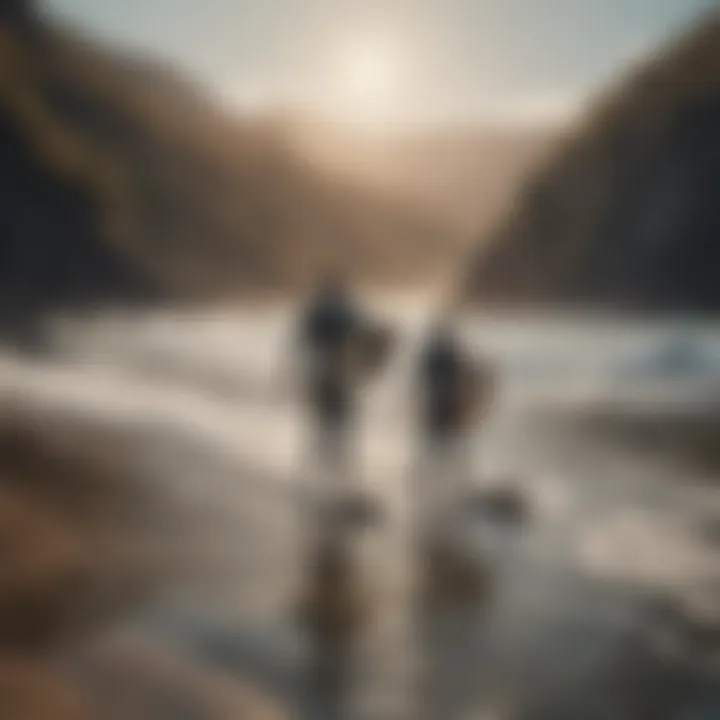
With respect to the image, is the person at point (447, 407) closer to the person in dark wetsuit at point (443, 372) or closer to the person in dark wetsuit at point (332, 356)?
the person in dark wetsuit at point (443, 372)

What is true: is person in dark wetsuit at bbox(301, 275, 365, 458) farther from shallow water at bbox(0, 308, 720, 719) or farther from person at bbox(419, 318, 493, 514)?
person at bbox(419, 318, 493, 514)

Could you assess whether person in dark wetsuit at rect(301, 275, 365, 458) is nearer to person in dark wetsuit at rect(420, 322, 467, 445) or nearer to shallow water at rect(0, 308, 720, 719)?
shallow water at rect(0, 308, 720, 719)

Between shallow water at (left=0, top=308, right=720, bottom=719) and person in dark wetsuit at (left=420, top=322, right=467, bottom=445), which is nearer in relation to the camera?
shallow water at (left=0, top=308, right=720, bottom=719)

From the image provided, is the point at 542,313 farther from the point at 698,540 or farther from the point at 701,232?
the point at 698,540

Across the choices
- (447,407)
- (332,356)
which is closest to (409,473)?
(447,407)

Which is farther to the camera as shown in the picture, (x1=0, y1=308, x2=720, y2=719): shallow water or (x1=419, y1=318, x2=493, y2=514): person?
(x1=419, y1=318, x2=493, y2=514): person

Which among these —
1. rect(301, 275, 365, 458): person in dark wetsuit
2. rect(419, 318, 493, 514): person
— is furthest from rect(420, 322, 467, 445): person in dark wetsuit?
rect(301, 275, 365, 458): person in dark wetsuit

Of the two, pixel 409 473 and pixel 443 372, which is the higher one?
pixel 443 372

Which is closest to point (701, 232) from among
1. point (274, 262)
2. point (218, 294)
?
point (274, 262)

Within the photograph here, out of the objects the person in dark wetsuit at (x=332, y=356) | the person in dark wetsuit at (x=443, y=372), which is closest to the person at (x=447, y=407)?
the person in dark wetsuit at (x=443, y=372)

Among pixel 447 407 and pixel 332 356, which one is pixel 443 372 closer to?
pixel 447 407

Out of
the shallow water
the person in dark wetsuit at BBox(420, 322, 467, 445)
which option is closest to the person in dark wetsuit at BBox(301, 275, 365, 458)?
the shallow water

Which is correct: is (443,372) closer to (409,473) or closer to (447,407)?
(447,407)

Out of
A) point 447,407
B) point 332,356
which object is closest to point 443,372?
point 447,407
